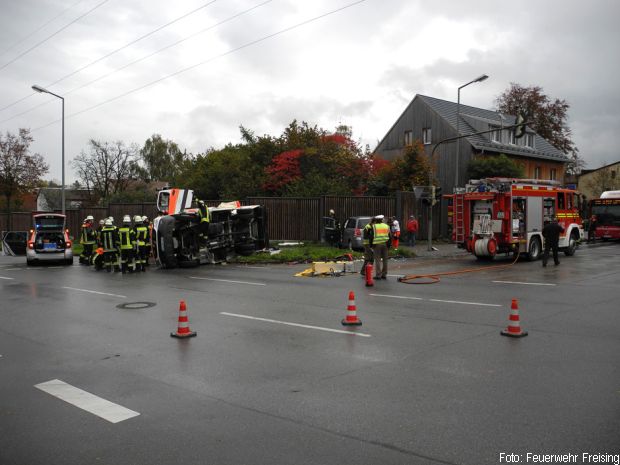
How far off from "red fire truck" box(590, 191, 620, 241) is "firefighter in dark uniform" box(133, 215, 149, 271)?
25.0 meters

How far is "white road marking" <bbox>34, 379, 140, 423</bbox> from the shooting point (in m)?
4.99

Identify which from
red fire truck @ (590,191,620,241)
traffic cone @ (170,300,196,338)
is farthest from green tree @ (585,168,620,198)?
traffic cone @ (170,300,196,338)

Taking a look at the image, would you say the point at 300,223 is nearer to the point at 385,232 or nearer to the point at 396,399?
the point at 385,232

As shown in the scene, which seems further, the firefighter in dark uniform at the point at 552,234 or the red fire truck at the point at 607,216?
the red fire truck at the point at 607,216

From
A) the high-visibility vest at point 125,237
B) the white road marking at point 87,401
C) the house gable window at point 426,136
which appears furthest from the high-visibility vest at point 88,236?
the house gable window at point 426,136

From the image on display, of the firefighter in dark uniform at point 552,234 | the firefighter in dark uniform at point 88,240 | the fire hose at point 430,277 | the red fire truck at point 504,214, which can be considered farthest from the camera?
the firefighter in dark uniform at point 88,240

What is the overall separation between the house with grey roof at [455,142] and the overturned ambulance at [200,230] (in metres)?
21.3

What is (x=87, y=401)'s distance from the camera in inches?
211

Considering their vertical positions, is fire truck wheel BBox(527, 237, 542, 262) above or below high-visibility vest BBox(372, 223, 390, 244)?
below

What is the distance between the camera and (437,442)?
4289mm

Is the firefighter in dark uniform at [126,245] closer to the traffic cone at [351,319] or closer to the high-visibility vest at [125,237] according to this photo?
the high-visibility vest at [125,237]

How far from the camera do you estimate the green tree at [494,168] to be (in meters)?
38.2

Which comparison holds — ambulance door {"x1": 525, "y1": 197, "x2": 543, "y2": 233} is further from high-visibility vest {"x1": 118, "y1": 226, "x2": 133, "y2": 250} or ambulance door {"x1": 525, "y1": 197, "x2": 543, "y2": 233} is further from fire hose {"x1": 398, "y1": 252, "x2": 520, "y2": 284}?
high-visibility vest {"x1": 118, "y1": 226, "x2": 133, "y2": 250}

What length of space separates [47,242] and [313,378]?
1818cm
